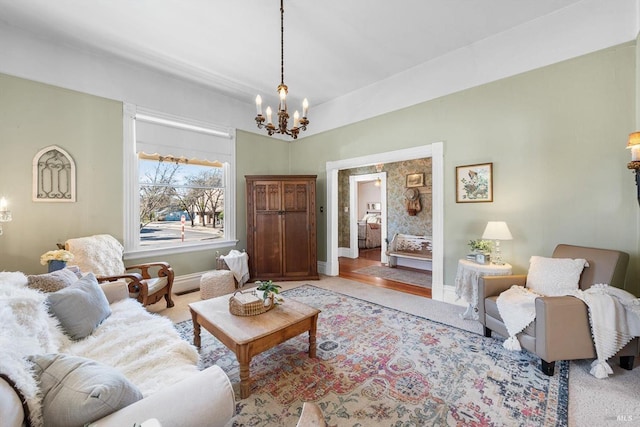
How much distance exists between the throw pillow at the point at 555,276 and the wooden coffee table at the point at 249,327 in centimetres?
219

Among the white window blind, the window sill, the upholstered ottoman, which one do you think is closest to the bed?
the window sill

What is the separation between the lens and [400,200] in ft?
21.0

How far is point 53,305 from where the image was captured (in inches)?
68.6

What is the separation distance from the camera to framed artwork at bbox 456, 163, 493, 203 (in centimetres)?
327

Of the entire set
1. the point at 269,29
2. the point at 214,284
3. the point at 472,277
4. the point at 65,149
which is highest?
the point at 269,29

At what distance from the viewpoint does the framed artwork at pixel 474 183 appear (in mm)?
3273

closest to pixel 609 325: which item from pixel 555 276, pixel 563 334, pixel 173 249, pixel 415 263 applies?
pixel 563 334

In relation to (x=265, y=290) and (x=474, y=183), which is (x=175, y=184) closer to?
(x=265, y=290)

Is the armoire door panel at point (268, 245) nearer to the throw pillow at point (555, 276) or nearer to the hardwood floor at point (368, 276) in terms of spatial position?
the hardwood floor at point (368, 276)

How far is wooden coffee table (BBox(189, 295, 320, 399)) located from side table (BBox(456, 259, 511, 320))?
1.88 meters

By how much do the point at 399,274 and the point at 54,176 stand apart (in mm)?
5531

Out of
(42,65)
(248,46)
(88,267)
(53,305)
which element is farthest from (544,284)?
(42,65)

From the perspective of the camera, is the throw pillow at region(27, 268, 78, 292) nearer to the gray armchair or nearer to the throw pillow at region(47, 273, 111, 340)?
the throw pillow at region(47, 273, 111, 340)

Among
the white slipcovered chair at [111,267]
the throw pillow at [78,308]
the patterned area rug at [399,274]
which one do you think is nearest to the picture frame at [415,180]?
the patterned area rug at [399,274]
